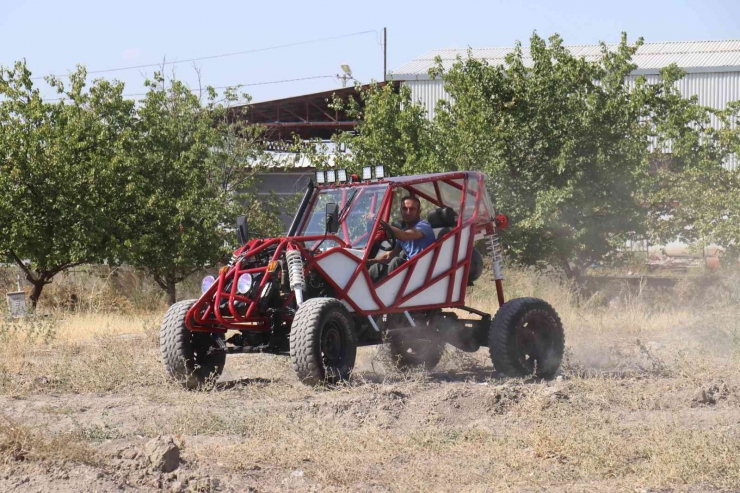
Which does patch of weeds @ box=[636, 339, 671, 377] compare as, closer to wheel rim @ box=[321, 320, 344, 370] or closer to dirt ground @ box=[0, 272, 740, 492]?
dirt ground @ box=[0, 272, 740, 492]

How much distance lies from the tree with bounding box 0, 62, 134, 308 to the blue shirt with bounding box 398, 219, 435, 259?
28.8ft

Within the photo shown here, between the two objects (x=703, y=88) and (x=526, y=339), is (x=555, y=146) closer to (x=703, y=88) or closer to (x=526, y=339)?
(x=526, y=339)

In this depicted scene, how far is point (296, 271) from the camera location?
8523mm

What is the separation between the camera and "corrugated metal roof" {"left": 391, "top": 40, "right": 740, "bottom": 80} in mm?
34438

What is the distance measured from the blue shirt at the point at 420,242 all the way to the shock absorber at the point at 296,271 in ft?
5.18

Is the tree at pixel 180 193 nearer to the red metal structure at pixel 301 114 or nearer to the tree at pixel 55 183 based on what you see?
the tree at pixel 55 183

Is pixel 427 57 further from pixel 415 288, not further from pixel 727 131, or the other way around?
pixel 415 288

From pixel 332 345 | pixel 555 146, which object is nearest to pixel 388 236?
pixel 332 345

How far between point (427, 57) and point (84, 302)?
21935 millimetres

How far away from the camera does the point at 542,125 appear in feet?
56.8

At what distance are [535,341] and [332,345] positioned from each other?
2585 mm

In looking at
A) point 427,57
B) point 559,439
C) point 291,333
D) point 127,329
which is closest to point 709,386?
point 559,439

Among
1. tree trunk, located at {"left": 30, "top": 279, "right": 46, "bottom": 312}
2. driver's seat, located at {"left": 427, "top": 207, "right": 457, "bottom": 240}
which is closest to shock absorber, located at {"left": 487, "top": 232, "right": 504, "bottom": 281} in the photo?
driver's seat, located at {"left": 427, "top": 207, "right": 457, "bottom": 240}

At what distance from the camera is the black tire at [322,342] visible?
827 centimetres
